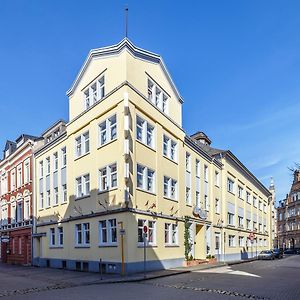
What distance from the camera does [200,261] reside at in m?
32.4

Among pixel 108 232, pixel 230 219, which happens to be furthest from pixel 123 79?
pixel 230 219

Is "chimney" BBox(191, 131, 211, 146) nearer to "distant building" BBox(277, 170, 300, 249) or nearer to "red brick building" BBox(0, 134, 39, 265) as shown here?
"red brick building" BBox(0, 134, 39, 265)

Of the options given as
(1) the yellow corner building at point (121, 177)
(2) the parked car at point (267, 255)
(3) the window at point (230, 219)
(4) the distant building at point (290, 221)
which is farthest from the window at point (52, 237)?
(4) the distant building at point (290, 221)

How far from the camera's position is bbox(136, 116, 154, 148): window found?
26031 millimetres

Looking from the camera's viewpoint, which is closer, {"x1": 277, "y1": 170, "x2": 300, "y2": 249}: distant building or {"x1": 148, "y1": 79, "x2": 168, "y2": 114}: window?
{"x1": 148, "y1": 79, "x2": 168, "y2": 114}: window

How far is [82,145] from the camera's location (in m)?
29.2

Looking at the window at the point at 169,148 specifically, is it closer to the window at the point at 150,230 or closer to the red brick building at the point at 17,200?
the window at the point at 150,230

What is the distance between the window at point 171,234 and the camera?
28281 mm

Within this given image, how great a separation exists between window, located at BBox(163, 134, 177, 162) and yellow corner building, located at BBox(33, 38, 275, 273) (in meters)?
0.08

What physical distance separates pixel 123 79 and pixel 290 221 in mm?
93308

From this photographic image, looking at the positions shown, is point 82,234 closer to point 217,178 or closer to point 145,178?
point 145,178

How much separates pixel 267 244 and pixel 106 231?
50.5 m

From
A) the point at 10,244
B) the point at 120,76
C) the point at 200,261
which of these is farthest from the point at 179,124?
the point at 10,244

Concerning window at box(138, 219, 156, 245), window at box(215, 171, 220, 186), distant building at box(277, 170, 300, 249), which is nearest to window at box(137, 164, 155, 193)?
window at box(138, 219, 156, 245)
